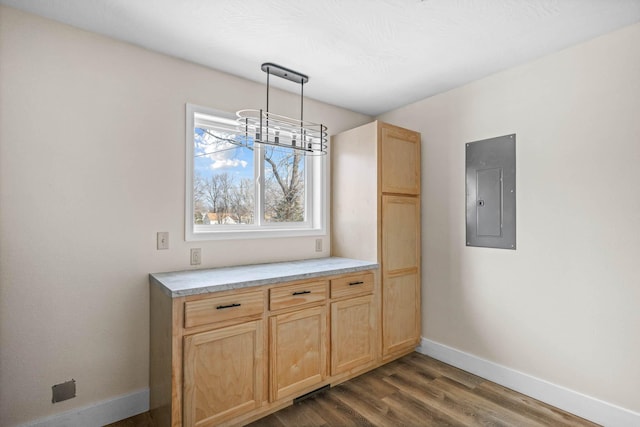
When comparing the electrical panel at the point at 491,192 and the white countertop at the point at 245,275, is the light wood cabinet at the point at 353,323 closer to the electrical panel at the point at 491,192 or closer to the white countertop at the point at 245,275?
the white countertop at the point at 245,275

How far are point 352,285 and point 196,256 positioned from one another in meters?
1.21

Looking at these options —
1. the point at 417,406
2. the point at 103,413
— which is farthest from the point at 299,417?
the point at 103,413

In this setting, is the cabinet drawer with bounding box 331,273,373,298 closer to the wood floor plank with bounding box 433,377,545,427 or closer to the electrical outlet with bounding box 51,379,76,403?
the wood floor plank with bounding box 433,377,545,427

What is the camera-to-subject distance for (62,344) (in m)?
1.85

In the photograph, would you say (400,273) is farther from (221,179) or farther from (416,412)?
(221,179)

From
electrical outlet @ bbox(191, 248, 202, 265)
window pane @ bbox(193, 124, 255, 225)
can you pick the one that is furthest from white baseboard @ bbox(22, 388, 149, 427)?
window pane @ bbox(193, 124, 255, 225)

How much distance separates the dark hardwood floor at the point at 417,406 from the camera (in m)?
1.98

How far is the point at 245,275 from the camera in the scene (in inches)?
83.2

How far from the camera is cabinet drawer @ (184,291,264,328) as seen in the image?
173cm

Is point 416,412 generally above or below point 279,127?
below

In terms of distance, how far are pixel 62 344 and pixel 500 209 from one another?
3.11 metres

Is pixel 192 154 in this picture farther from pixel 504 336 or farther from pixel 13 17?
pixel 504 336

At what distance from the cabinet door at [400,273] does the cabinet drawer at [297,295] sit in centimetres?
70

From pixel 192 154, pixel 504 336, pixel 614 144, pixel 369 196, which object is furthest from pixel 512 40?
pixel 192 154
